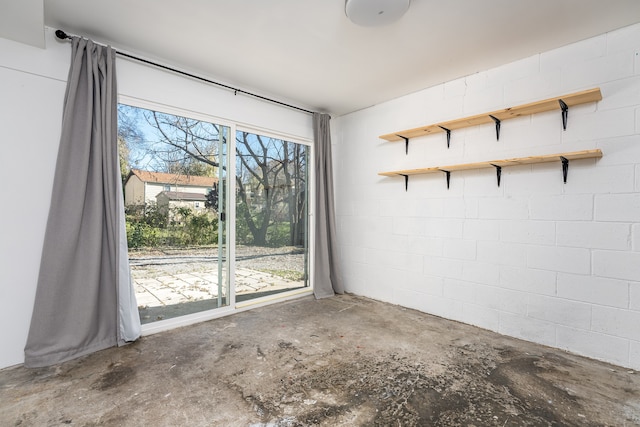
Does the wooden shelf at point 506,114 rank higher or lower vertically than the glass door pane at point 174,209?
higher

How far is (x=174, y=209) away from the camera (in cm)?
282

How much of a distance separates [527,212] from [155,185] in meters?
3.28

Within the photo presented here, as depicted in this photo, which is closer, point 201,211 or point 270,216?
point 201,211

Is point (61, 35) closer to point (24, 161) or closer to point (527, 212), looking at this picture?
point (24, 161)

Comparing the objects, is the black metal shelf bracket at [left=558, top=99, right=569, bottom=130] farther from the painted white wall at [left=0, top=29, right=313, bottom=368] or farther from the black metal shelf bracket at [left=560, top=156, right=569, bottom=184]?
the painted white wall at [left=0, top=29, right=313, bottom=368]

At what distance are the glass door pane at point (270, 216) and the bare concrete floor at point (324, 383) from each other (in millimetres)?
885

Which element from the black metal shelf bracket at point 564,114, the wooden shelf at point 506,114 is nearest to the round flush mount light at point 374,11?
the wooden shelf at point 506,114

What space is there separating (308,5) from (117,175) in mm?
1907

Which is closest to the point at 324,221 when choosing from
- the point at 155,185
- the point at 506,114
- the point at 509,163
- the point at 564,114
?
the point at 155,185

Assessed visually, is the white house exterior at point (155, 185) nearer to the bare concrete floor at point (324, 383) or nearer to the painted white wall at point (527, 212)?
the bare concrete floor at point (324, 383)

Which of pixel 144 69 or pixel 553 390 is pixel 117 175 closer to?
pixel 144 69

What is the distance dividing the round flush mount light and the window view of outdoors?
5.80ft

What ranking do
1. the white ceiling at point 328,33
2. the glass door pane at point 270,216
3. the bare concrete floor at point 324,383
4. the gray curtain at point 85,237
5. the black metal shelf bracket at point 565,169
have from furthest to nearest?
the glass door pane at point 270,216 → the black metal shelf bracket at point 565,169 → the gray curtain at point 85,237 → the white ceiling at point 328,33 → the bare concrete floor at point 324,383

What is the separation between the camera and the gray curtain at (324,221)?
3.80m
